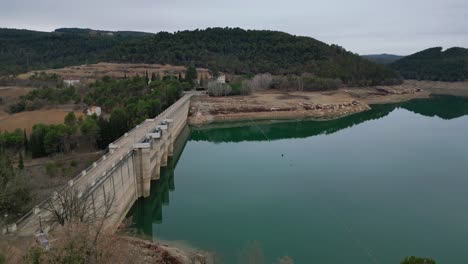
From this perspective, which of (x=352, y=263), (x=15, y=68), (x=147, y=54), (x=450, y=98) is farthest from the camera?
(x=147, y=54)

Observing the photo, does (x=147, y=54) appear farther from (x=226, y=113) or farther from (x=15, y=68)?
(x=226, y=113)

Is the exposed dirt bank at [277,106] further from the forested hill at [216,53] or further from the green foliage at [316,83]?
the forested hill at [216,53]

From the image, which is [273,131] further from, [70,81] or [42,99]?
[70,81]

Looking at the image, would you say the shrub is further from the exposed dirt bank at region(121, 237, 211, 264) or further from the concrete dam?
the exposed dirt bank at region(121, 237, 211, 264)

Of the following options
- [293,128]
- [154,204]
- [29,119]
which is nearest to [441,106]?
[293,128]

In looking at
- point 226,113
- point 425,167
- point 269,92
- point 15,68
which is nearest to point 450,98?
point 269,92

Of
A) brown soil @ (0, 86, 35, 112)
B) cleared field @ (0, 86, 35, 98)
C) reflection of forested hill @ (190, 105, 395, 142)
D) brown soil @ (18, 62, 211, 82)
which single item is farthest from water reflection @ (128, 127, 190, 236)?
brown soil @ (18, 62, 211, 82)
